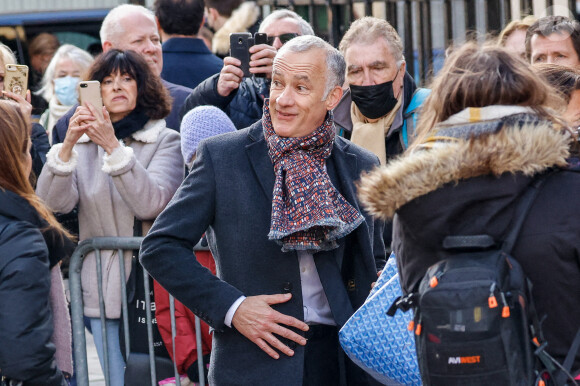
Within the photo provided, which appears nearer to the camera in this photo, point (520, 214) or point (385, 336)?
point (520, 214)

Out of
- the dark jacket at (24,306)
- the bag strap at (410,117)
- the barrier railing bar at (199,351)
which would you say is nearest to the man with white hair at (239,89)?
the bag strap at (410,117)

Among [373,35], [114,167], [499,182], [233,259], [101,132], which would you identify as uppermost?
[373,35]

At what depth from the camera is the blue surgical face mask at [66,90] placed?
7.35 meters

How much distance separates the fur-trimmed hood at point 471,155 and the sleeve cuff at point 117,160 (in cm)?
→ 201

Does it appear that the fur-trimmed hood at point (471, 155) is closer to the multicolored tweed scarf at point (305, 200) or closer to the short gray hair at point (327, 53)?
the multicolored tweed scarf at point (305, 200)

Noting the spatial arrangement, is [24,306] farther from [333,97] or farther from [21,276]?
[333,97]

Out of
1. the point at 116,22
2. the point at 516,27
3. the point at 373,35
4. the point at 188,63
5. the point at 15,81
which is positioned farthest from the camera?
the point at 188,63

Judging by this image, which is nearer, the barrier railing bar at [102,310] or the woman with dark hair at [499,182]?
the woman with dark hair at [499,182]

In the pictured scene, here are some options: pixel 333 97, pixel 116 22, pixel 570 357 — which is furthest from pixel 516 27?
pixel 570 357

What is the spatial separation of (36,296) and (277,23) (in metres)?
2.66

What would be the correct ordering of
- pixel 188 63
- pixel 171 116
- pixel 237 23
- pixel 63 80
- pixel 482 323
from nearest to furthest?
pixel 482 323, pixel 171 116, pixel 188 63, pixel 63 80, pixel 237 23

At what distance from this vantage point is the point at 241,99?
5340mm

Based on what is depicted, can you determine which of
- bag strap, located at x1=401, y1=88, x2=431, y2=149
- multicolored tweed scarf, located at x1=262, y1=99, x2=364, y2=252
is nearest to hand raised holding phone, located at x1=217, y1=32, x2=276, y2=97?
bag strap, located at x1=401, y1=88, x2=431, y2=149

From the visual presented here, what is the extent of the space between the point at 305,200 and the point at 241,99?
1.64 meters
